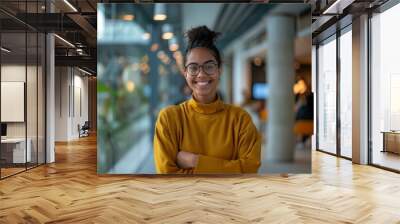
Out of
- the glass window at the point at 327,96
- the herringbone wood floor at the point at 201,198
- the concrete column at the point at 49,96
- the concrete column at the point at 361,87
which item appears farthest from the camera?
the glass window at the point at 327,96

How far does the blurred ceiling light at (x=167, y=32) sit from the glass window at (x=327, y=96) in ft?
19.8

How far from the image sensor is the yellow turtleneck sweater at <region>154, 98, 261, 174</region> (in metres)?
4.77

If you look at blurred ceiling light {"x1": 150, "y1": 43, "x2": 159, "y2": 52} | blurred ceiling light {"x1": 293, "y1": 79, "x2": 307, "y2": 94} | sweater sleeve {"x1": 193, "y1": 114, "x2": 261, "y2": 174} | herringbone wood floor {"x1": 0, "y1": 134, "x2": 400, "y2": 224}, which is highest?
blurred ceiling light {"x1": 150, "y1": 43, "x2": 159, "y2": 52}

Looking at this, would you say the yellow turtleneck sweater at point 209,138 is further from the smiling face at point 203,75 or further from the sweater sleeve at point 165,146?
the smiling face at point 203,75

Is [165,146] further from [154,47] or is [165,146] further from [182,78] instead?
[154,47]

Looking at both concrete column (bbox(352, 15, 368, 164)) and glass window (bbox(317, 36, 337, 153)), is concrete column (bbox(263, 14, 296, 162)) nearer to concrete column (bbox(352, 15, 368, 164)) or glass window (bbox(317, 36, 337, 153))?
concrete column (bbox(352, 15, 368, 164))

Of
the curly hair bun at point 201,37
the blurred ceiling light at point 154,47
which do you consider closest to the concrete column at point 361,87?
the curly hair bun at point 201,37

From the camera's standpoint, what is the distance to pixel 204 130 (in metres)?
4.77

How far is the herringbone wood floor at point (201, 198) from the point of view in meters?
3.91

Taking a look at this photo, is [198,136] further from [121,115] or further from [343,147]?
[343,147]

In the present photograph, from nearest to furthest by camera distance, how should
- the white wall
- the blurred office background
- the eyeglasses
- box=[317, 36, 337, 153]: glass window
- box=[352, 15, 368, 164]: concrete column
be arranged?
the eyeglasses → the blurred office background → box=[352, 15, 368, 164]: concrete column → box=[317, 36, 337, 153]: glass window → the white wall

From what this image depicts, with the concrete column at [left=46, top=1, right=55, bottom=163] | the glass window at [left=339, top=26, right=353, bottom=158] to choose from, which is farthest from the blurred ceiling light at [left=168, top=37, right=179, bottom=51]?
the glass window at [left=339, top=26, right=353, bottom=158]

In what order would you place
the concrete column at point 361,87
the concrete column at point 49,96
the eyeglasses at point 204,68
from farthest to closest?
the concrete column at point 49,96, the concrete column at point 361,87, the eyeglasses at point 204,68

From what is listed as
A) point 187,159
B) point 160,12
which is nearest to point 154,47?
point 160,12
